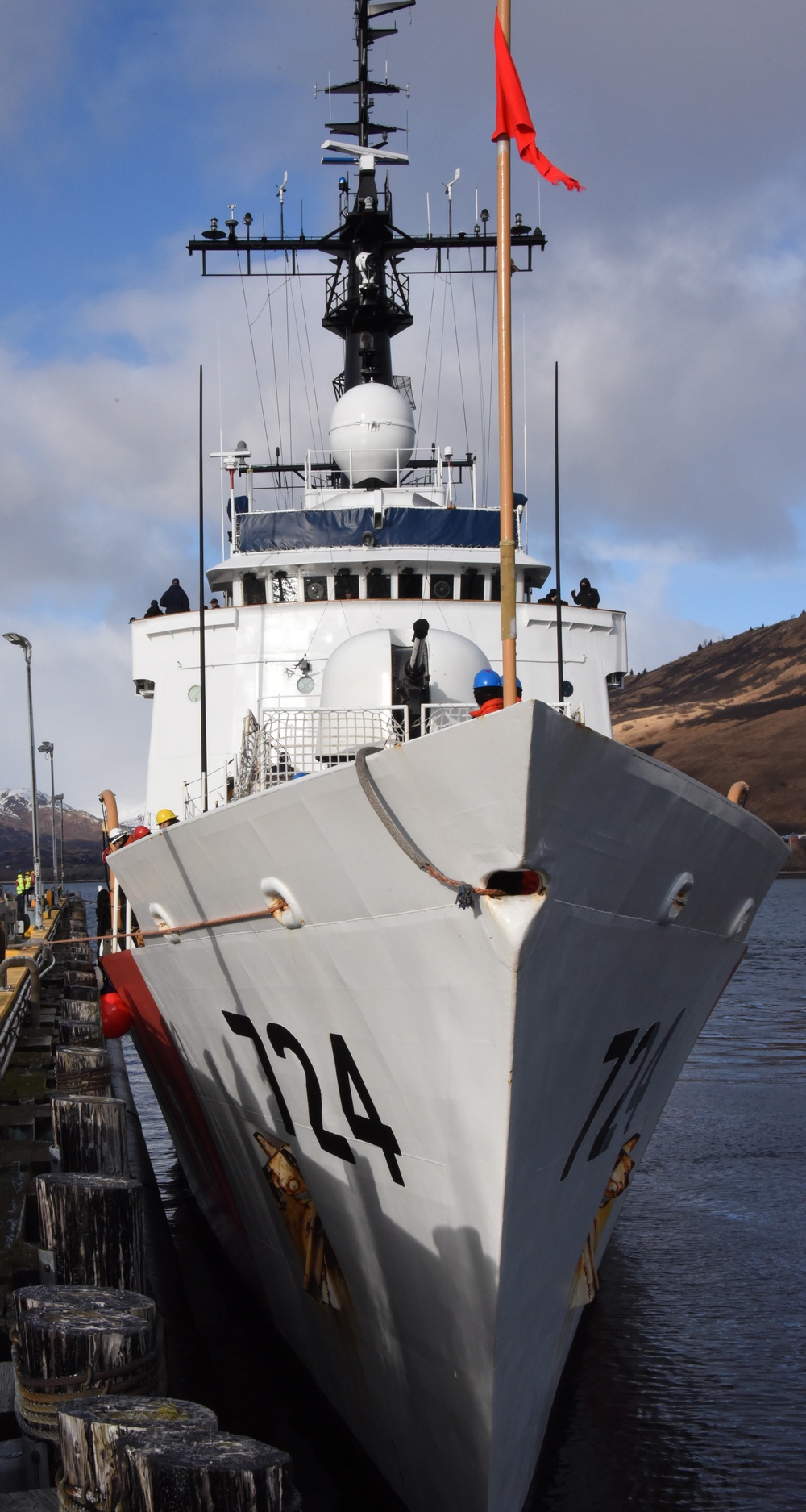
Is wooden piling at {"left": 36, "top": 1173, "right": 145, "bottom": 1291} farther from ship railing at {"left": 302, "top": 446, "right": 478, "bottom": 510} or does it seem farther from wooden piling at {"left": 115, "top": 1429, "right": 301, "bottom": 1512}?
ship railing at {"left": 302, "top": 446, "right": 478, "bottom": 510}

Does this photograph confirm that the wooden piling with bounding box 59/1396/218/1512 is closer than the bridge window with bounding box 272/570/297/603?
Yes

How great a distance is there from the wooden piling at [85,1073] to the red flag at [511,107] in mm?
7379

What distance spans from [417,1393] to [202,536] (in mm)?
7518

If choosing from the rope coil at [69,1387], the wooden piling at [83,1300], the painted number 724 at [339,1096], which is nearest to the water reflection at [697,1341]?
the painted number 724 at [339,1096]

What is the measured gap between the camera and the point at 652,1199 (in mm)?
13828

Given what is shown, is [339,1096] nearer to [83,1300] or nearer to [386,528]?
[83,1300]

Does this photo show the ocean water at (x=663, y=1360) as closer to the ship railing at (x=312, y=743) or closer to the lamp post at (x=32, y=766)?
the ship railing at (x=312, y=743)

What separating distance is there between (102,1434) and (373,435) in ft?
45.1

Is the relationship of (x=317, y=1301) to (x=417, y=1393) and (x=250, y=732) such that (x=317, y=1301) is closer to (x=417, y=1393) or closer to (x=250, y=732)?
(x=417, y=1393)

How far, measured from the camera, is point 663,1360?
9680mm

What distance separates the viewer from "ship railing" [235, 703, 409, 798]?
802 cm

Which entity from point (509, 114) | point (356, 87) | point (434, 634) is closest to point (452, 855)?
point (509, 114)

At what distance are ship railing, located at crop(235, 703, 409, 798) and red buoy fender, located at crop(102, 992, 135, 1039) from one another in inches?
198

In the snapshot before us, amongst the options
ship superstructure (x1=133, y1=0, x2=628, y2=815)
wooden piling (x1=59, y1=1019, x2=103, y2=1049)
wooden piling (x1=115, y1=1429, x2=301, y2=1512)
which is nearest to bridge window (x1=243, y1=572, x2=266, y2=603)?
ship superstructure (x1=133, y1=0, x2=628, y2=815)
